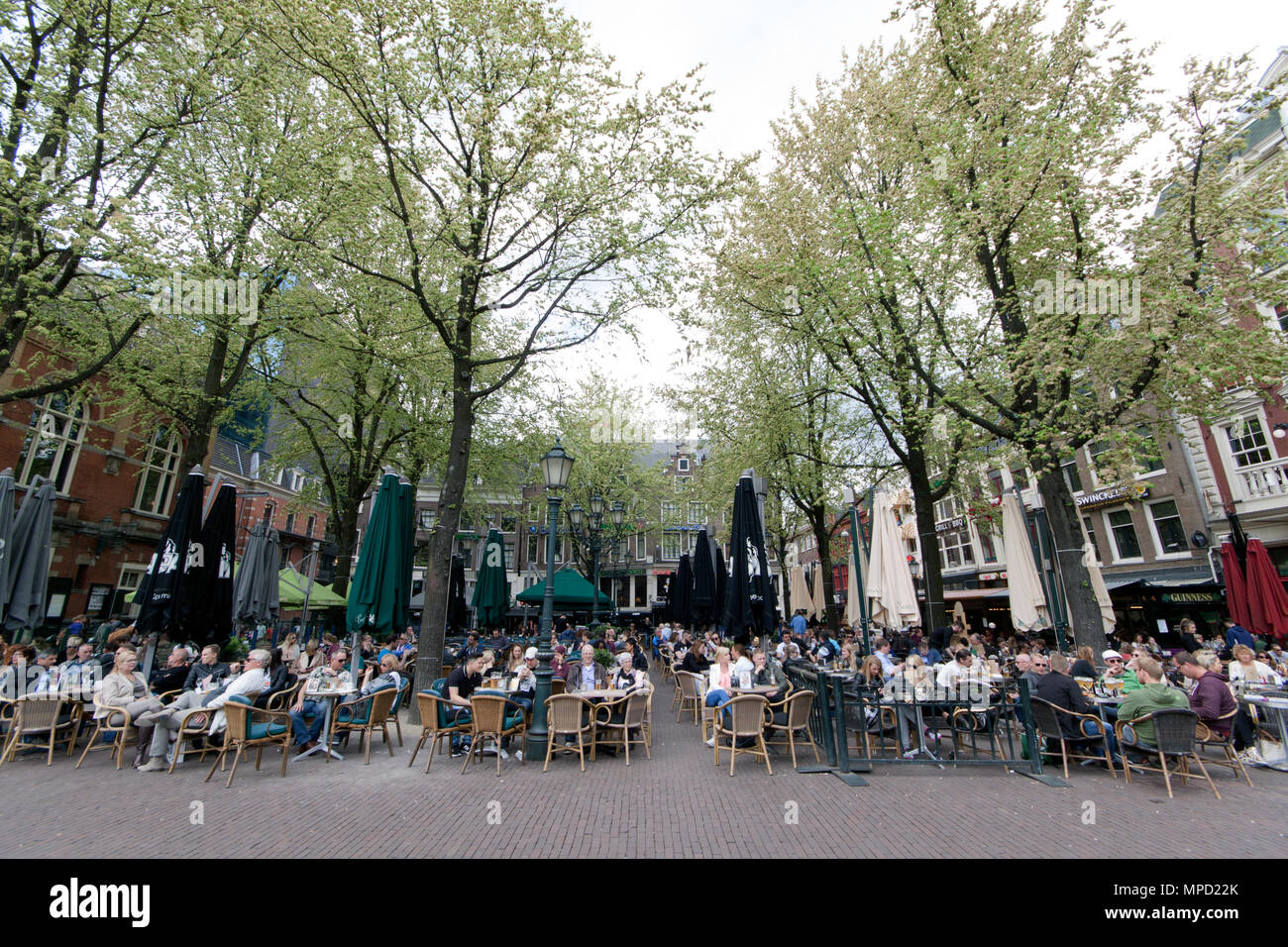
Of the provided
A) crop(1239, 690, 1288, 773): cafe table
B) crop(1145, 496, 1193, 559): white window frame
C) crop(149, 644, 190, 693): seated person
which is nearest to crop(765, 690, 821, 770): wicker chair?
crop(1239, 690, 1288, 773): cafe table

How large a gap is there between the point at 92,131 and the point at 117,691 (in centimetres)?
1011

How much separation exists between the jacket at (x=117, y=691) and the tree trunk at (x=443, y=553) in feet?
12.8

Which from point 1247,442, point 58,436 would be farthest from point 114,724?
point 1247,442

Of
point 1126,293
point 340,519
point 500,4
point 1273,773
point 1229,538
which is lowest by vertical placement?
point 1273,773

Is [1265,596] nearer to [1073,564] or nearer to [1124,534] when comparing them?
[1073,564]

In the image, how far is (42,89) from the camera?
8.86m

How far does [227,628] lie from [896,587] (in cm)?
1291

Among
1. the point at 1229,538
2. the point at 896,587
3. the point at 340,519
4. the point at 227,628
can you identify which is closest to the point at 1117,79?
the point at 896,587

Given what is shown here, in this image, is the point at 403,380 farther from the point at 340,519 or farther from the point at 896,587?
the point at 896,587

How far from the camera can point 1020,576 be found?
39.3 feet

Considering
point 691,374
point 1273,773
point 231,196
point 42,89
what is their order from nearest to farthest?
point 1273,773 → point 42,89 → point 231,196 → point 691,374

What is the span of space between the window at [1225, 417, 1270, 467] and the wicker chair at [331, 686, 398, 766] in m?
23.8

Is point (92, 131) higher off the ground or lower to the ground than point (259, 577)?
higher

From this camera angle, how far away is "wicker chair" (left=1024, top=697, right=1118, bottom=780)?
6.94m
